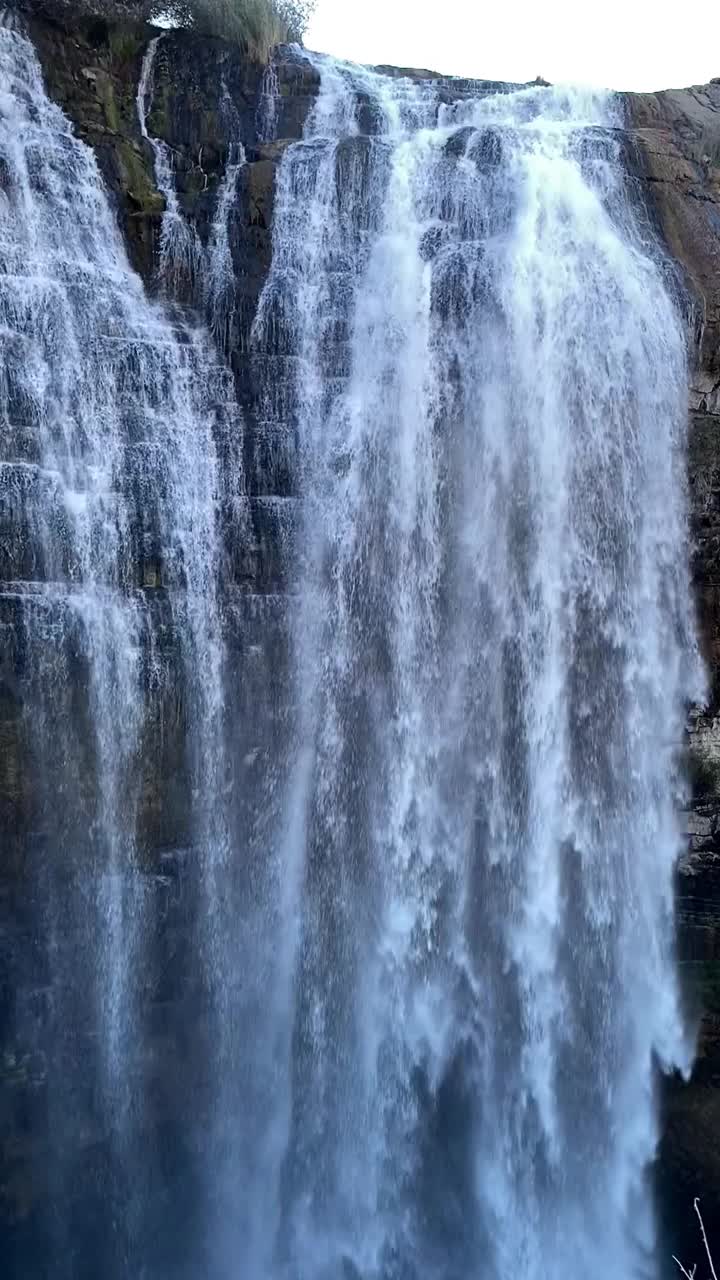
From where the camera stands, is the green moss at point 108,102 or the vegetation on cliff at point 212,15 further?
the vegetation on cliff at point 212,15

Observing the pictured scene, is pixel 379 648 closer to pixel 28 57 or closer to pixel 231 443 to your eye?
pixel 231 443

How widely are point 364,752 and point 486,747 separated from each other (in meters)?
1.68

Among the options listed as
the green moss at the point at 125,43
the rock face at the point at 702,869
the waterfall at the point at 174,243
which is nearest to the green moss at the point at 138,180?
the waterfall at the point at 174,243

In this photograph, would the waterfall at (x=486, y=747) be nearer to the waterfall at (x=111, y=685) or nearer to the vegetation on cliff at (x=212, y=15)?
the waterfall at (x=111, y=685)

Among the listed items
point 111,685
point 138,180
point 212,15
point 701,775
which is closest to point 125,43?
point 212,15

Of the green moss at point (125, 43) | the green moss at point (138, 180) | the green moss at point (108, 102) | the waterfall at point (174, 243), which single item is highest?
the green moss at point (125, 43)

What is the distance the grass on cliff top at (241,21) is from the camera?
1988 centimetres

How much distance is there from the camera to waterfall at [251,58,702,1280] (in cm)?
1477

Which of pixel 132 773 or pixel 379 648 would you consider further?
pixel 379 648

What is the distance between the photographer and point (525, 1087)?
14.8 meters

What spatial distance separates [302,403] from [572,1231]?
1198 cm

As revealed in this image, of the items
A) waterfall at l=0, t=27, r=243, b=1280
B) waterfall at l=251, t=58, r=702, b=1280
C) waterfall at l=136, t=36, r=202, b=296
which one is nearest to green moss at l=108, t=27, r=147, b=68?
waterfall at l=136, t=36, r=202, b=296

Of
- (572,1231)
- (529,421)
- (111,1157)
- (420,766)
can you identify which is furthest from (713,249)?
(111,1157)

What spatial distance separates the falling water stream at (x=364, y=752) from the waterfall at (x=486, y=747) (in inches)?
1.8
